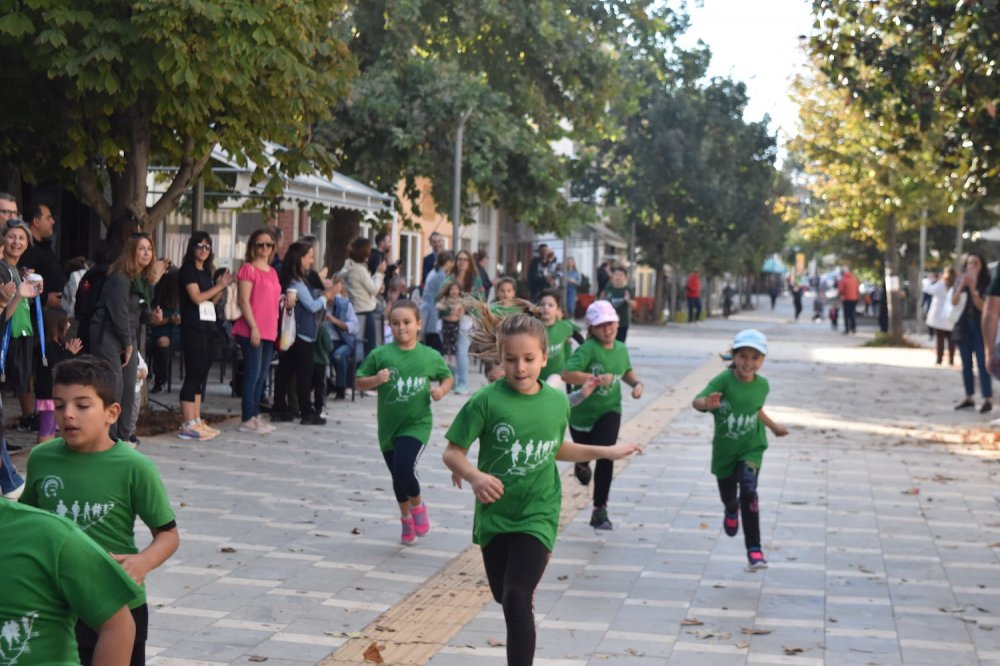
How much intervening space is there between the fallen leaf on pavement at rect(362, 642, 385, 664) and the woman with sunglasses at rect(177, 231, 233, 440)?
6.93 m

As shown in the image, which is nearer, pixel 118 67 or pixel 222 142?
pixel 118 67

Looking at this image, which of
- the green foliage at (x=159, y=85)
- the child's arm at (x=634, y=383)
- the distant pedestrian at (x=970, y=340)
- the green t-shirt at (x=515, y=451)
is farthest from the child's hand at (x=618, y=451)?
the distant pedestrian at (x=970, y=340)

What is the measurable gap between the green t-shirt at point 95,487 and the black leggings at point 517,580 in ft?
5.13

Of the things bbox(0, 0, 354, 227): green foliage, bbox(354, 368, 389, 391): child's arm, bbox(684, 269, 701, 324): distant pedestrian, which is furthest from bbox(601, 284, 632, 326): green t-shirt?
bbox(684, 269, 701, 324): distant pedestrian

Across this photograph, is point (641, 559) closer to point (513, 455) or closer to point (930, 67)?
point (513, 455)

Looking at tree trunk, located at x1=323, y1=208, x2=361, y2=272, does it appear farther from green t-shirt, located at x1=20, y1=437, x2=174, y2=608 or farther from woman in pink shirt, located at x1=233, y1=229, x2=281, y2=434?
green t-shirt, located at x1=20, y1=437, x2=174, y2=608

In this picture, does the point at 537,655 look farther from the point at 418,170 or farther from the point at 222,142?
the point at 418,170

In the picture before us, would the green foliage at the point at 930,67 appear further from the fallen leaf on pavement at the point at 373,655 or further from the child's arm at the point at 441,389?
the fallen leaf on pavement at the point at 373,655

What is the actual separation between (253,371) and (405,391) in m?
5.23

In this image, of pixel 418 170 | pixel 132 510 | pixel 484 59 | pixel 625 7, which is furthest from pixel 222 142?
pixel 625 7

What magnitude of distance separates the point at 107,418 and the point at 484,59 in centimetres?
2539

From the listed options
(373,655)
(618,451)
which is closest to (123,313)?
(373,655)

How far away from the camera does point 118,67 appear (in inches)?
478

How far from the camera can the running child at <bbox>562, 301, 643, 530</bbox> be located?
9.42m
